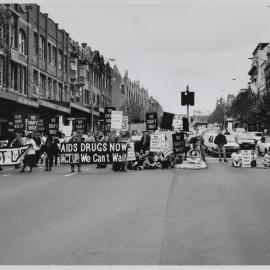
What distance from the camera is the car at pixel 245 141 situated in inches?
1704

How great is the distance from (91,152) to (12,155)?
333 cm

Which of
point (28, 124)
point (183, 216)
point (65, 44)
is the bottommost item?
point (183, 216)

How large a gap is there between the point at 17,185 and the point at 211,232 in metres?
9.26

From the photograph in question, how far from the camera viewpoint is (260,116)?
2719 inches

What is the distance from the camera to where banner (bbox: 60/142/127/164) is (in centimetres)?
2366

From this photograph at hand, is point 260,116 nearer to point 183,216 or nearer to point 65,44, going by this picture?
point 65,44

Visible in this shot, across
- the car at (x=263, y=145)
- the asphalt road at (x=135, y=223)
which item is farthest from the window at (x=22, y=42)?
the asphalt road at (x=135, y=223)

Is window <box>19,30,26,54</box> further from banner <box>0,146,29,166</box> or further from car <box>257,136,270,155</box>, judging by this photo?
car <box>257,136,270,155</box>

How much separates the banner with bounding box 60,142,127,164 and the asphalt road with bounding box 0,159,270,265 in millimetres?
6452

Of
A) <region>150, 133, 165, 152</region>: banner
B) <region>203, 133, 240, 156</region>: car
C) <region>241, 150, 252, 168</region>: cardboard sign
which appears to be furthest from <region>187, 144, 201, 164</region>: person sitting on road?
<region>203, 133, 240, 156</region>: car

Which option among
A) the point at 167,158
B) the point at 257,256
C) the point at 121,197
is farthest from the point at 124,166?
the point at 257,256

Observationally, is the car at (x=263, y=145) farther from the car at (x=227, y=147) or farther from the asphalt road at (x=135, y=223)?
the asphalt road at (x=135, y=223)

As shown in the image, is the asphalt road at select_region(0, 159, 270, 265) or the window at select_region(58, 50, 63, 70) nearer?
the asphalt road at select_region(0, 159, 270, 265)

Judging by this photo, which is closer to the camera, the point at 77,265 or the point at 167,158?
the point at 77,265
